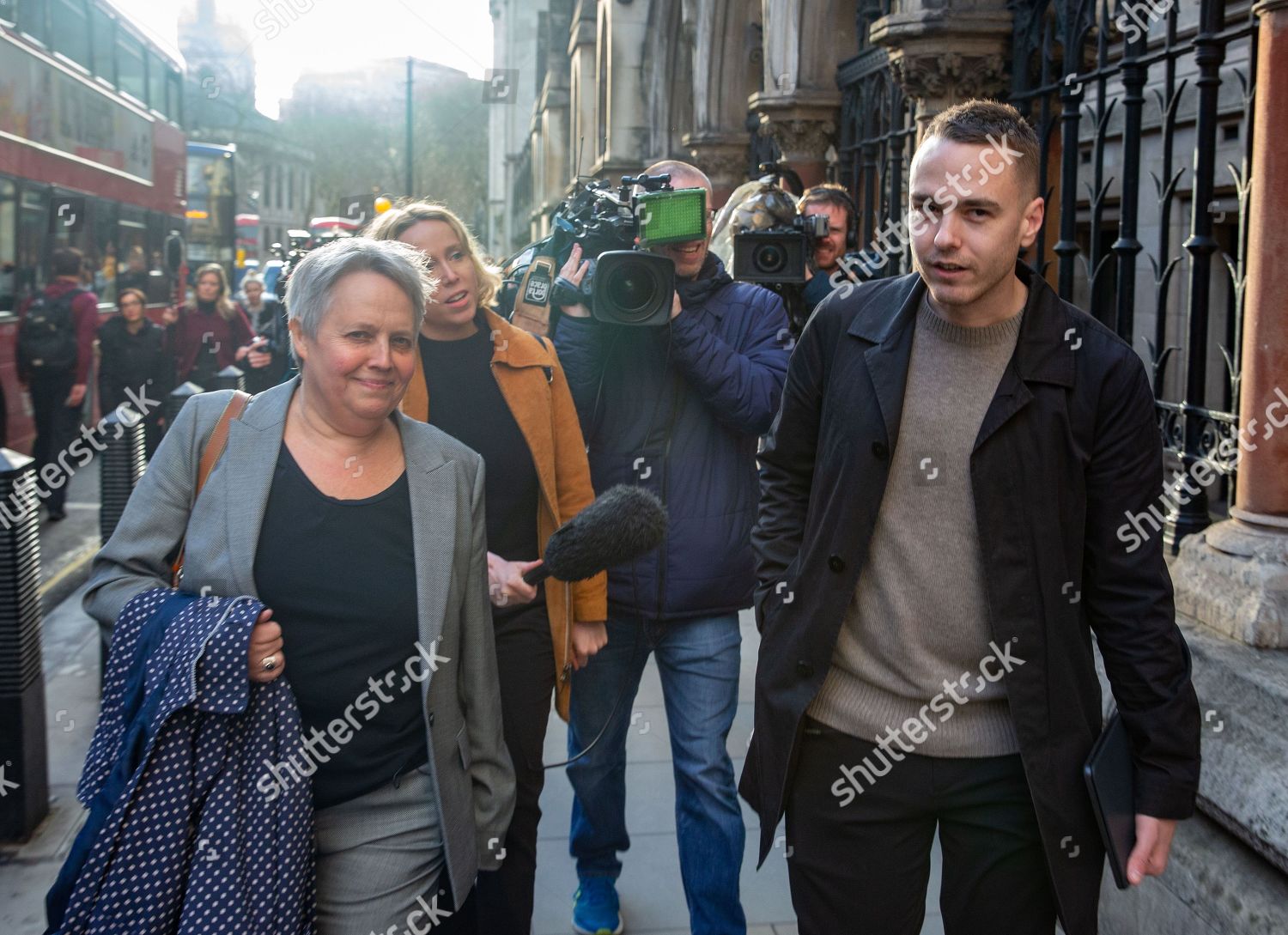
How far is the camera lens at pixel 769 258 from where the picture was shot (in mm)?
4824

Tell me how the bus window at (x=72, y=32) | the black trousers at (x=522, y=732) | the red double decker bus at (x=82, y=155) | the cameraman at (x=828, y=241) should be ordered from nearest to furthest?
1. the black trousers at (x=522, y=732)
2. the cameraman at (x=828, y=241)
3. the red double decker bus at (x=82, y=155)
4. the bus window at (x=72, y=32)

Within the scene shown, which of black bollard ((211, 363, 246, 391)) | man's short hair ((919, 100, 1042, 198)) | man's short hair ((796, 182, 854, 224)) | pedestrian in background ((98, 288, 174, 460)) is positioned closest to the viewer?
man's short hair ((919, 100, 1042, 198))

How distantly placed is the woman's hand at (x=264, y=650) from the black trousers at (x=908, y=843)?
3.17 ft

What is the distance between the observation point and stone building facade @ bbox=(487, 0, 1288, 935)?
3.37 meters

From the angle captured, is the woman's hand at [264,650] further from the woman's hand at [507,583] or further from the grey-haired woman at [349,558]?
the woman's hand at [507,583]

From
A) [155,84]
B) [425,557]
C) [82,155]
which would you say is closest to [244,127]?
[155,84]

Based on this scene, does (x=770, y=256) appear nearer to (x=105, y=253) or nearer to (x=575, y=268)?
(x=575, y=268)

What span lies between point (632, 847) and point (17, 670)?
6.97 feet

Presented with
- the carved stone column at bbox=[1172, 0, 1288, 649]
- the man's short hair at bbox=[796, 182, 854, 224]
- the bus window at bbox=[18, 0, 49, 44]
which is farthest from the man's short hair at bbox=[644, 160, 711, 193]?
the bus window at bbox=[18, 0, 49, 44]

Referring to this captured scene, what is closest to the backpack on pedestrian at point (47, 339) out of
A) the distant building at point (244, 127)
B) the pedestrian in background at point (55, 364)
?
the pedestrian in background at point (55, 364)

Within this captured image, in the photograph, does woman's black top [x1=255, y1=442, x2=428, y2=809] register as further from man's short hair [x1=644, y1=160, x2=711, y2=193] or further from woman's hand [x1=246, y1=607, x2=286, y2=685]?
man's short hair [x1=644, y1=160, x2=711, y2=193]

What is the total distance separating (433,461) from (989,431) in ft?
3.40

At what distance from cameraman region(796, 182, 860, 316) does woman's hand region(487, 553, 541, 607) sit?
244cm

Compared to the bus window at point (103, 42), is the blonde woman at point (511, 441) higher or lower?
lower
